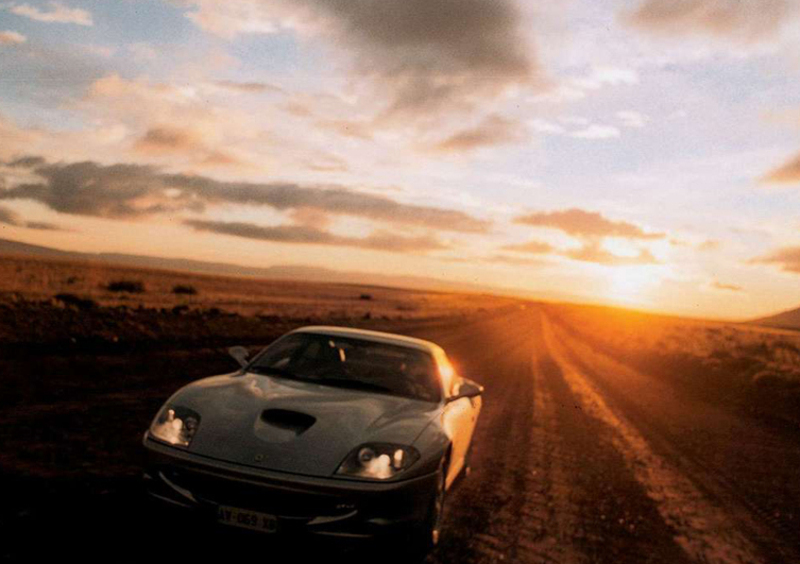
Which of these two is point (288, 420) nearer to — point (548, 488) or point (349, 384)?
point (349, 384)

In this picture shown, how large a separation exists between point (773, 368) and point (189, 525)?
73.2 feet

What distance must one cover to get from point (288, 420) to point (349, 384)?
1036 millimetres

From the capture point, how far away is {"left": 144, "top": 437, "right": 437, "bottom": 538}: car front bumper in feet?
13.0

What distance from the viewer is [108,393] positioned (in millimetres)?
9961

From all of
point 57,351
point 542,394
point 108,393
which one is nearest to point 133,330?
point 57,351

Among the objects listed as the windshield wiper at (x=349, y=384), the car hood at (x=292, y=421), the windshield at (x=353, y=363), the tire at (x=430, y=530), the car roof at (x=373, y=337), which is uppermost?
the car roof at (x=373, y=337)

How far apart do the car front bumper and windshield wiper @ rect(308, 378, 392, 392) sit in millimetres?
1257

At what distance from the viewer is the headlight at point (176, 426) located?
4.41m

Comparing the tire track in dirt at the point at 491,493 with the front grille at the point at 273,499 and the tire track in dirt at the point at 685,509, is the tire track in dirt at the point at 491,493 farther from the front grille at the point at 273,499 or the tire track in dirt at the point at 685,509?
the tire track in dirt at the point at 685,509

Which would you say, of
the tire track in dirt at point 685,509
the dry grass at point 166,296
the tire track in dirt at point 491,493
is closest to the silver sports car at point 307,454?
the tire track in dirt at point 491,493

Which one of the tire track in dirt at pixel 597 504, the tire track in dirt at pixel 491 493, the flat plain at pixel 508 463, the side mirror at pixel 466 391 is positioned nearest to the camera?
the flat plain at pixel 508 463

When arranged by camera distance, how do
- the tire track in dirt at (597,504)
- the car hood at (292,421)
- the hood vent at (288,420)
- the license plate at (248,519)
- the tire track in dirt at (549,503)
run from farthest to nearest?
1. the tire track in dirt at (597,504)
2. the tire track in dirt at (549,503)
3. the hood vent at (288,420)
4. the car hood at (292,421)
5. the license plate at (248,519)

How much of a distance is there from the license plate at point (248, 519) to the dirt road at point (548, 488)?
119 millimetres

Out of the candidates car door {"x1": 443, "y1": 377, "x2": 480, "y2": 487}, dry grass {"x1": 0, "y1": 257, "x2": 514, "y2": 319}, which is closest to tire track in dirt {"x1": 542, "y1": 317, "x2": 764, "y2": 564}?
car door {"x1": 443, "y1": 377, "x2": 480, "y2": 487}
